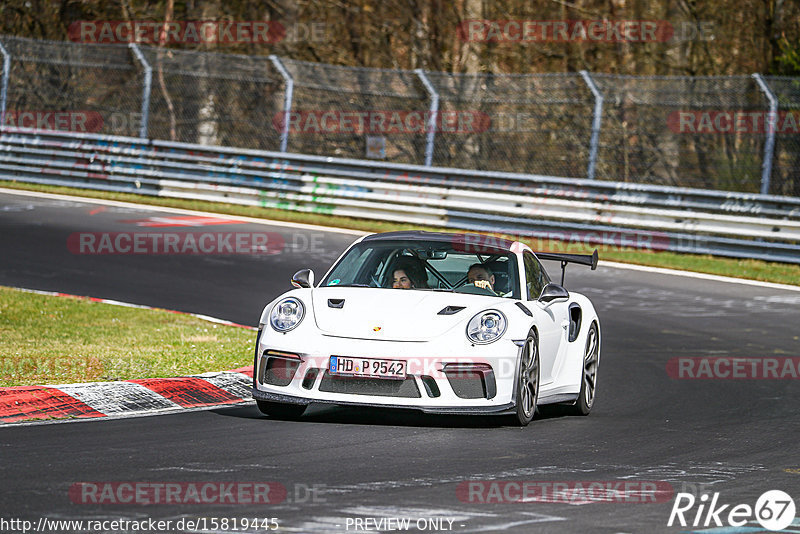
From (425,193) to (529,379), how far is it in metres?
13.9

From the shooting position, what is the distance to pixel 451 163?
24.4 meters

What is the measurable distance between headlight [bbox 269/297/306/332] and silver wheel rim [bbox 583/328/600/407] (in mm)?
2320

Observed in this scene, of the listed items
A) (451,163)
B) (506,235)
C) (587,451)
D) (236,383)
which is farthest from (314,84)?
(587,451)

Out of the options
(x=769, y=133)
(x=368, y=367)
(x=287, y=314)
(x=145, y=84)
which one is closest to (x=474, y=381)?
(x=368, y=367)

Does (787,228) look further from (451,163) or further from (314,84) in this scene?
(314,84)

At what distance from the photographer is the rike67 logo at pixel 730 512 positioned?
18.8 feet

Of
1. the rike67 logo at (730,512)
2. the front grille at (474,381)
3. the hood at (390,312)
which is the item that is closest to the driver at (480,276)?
the hood at (390,312)

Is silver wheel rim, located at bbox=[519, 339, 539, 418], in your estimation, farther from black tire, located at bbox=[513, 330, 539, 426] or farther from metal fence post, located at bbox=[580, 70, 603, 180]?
metal fence post, located at bbox=[580, 70, 603, 180]

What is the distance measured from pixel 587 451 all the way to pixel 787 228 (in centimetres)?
1259

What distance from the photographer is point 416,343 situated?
26.6ft

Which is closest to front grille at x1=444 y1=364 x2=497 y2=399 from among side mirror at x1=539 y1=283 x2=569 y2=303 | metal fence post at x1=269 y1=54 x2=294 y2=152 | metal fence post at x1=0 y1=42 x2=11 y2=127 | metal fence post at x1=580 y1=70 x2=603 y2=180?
side mirror at x1=539 y1=283 x2=569 y2=303

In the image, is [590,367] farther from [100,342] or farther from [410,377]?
[100,342]

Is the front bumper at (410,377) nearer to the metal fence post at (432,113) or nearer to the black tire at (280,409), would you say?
the black tire at (280,409)

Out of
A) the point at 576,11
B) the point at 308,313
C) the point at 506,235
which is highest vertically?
the point at 576,11
